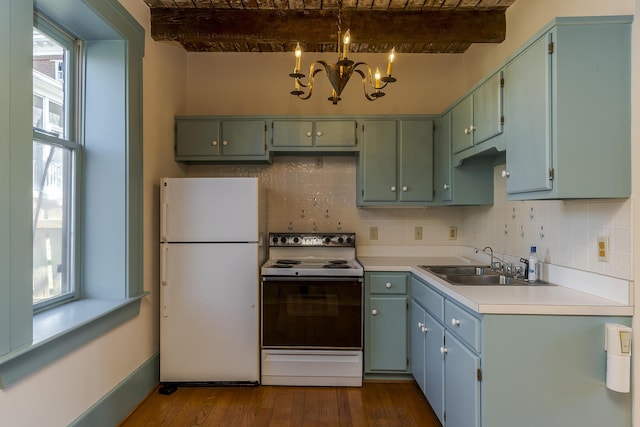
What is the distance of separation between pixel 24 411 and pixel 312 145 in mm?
2428

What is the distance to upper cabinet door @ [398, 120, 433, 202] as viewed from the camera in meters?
3.08

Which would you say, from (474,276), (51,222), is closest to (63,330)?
(51,222)

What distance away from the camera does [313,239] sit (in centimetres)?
328

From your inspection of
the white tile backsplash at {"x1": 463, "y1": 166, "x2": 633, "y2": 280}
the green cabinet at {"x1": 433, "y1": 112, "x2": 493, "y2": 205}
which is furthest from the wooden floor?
the green cabinet at {"x1": 433, "y1": 112, "x2": 493, "y2": 205}

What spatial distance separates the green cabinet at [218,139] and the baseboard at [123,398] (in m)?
1.66

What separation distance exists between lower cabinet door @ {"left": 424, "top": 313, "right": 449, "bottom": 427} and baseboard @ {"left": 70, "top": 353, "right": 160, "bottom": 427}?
6.40ft

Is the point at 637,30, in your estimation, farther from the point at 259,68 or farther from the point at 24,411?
the point at 24,411

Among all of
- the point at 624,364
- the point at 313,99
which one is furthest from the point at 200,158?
the point at 624,364

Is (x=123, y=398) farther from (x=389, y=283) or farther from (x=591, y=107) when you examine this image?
(x=591, y=107)

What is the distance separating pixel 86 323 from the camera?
1872mm

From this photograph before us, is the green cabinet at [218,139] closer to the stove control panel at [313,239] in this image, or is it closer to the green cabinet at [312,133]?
the green cabinet at [312,133]

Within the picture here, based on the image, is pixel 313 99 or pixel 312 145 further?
pixel 313 99

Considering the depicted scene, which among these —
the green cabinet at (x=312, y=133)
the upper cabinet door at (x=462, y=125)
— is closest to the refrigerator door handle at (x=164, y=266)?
the green cabinet at (x=312, y=133)

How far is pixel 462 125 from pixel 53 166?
8.46 ft
